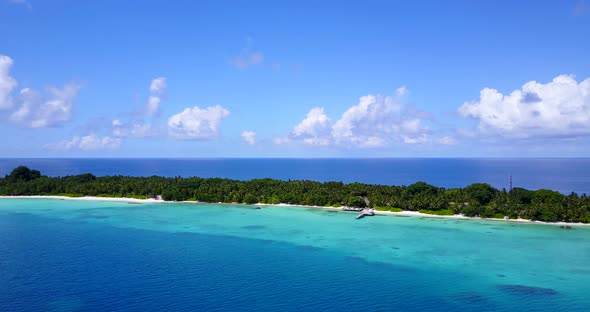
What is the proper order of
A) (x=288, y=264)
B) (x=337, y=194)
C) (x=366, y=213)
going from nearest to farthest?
(x=288, y=264)
(x=366, y=213)
(x=337, y=194)

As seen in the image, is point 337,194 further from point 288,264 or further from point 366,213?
point 288,264

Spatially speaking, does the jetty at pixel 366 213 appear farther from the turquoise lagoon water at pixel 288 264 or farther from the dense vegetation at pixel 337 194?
the turquoise lagoon water at pixel 288 264

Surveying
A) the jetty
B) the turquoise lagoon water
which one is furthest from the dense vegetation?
the turquoise lagoon water

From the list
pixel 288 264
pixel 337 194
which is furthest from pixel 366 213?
pixel 288 264

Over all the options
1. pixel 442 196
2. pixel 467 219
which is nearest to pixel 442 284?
pixel 467 219

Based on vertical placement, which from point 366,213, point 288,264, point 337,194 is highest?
point 337,194
